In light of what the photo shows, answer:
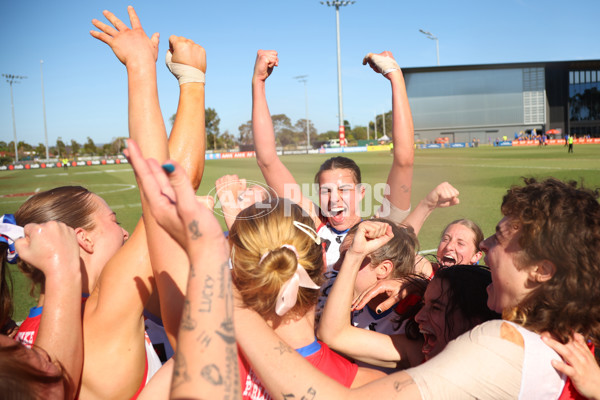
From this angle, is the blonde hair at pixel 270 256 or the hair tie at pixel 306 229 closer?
the blonde hair at pixel 270 256

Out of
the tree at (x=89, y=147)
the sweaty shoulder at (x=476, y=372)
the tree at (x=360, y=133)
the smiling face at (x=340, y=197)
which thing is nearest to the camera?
the sweaty shoulder at (x=476, y=372)

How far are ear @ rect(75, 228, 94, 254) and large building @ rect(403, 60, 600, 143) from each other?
7078 cm

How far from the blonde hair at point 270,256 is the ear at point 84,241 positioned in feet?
2.24

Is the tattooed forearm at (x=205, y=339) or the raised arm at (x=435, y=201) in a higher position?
the raised arm at (x=435, y=201)

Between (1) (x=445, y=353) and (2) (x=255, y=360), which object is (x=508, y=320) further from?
(2) (x=255, y=360)

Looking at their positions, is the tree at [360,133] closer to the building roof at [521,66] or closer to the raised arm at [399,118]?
the building roof at [521,66]

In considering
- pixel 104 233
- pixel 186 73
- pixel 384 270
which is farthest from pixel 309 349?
pixel 186 73

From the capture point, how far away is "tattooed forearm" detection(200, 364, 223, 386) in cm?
107

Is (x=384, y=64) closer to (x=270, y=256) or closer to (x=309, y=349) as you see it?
(x=270, y=256)

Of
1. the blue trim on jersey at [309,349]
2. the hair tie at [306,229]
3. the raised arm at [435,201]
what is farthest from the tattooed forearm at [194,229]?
the raised arm at [435,201]

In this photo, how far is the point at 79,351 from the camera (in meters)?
1.50

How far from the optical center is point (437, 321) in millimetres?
1848

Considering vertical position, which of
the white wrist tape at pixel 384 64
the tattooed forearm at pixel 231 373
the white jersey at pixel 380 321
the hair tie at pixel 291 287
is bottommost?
the white jersey at pixel 380 321

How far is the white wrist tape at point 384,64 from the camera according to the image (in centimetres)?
278
